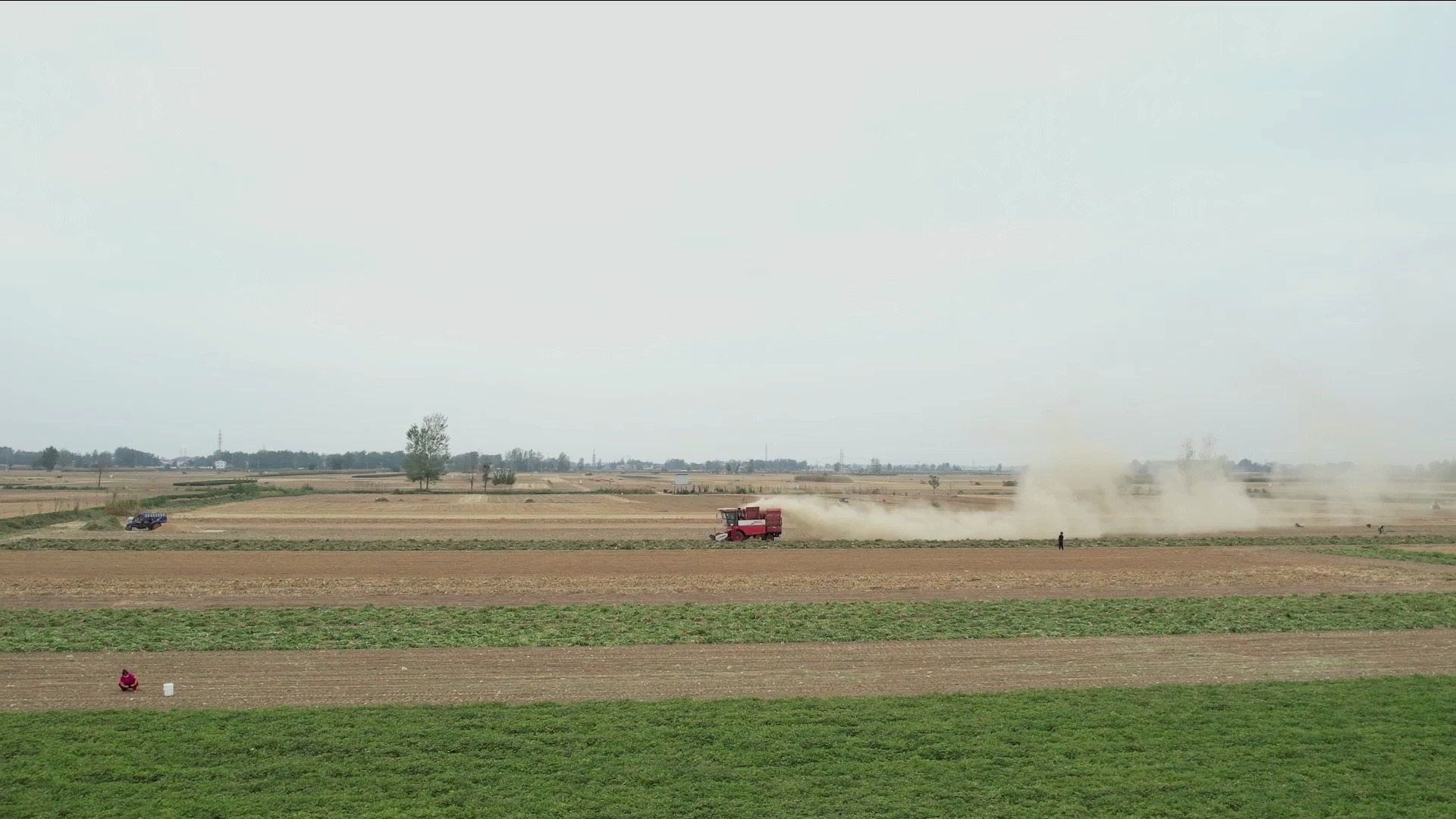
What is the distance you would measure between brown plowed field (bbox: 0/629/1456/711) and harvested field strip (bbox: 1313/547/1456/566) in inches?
1288

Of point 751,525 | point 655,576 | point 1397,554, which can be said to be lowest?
point 1397,554

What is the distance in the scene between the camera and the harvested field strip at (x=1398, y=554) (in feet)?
169

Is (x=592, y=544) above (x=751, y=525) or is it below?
below

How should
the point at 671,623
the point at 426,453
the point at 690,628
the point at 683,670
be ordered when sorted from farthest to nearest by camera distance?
the point at 426,453 → the point at 671,623 → the point at 690,628 → the point at 683,670

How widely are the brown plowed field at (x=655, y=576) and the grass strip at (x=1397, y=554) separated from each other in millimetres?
2895

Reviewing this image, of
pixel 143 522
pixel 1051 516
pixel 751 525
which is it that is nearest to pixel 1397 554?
pixel 1051 516

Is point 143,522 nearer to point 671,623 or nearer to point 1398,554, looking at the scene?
point 671,623

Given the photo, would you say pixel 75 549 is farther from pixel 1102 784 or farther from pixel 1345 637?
pixel 1345 637

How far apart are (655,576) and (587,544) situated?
1762 cm

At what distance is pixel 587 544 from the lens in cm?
5850

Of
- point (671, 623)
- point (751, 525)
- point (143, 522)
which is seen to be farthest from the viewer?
point (143, 522)

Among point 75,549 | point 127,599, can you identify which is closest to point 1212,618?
point 127,599

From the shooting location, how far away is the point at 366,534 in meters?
65.1

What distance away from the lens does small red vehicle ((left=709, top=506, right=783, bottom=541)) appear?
61266mm
